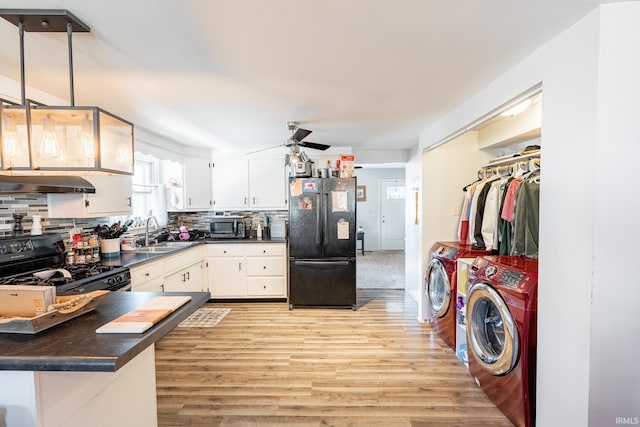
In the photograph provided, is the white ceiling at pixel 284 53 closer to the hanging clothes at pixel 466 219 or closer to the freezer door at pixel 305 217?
the hanging clothes at pixel 466 219

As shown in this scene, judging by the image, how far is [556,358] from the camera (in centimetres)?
147

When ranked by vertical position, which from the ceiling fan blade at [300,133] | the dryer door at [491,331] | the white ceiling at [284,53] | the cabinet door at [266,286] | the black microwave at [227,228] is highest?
the white ceiling at [284,53]

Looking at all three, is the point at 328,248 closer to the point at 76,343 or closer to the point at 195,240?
the point at 195,240

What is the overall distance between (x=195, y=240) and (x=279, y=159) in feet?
5.43

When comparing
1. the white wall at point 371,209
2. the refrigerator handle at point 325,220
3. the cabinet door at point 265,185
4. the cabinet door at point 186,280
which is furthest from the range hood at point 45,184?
the white wall at point 371,209

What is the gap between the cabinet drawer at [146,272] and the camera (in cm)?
255

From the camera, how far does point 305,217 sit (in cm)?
369

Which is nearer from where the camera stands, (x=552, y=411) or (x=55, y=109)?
(x=55, y=109)

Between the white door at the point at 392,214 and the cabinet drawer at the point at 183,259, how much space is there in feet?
17.6

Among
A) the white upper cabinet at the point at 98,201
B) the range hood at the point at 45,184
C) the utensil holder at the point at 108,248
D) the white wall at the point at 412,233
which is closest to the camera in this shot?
the range hood at the point at 45,184

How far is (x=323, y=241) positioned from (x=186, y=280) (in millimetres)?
1693

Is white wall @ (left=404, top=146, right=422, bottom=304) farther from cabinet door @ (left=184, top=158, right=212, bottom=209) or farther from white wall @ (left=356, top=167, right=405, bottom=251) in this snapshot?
white wall @ (left=356, top=167, right=405, bottom=251)

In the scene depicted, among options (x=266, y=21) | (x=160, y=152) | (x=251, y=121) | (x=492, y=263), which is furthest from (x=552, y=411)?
(x=160, y=152)

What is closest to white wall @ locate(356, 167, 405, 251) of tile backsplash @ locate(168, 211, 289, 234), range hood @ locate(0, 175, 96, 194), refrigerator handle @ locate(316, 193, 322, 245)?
tile backsplash @ locate(168, 211, 289, 234)
